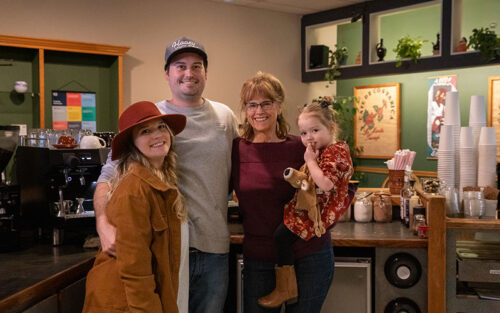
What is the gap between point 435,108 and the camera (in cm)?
627

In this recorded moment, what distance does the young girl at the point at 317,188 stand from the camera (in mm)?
2004

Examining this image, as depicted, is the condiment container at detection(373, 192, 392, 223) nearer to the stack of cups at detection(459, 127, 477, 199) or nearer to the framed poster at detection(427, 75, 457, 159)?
the stack of cups at detection(459, 127, 477, 199)

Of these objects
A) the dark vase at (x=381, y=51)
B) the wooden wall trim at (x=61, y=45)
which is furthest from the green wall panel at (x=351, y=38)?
the wooden wall trim at (x=61, y=45)

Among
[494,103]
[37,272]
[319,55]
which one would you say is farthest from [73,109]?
[494,103]

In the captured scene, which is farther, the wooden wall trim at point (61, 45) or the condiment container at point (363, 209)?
the wooden wall trim at point (61, 45)

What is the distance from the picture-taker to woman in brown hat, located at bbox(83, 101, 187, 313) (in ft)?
5.41

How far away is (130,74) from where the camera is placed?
5.45m

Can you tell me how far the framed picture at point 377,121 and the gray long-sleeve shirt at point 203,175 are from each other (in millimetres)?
4901

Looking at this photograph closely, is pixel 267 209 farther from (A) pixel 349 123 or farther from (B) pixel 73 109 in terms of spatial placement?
(A) pixel 349 123

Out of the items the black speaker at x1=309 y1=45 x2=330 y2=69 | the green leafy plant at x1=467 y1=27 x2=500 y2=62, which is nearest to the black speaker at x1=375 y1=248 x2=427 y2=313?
the green leafy plant at x1=467 y1=27 x2=500 y2=62

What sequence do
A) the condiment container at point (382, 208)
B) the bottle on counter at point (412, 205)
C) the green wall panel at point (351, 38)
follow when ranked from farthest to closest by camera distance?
the green wall panel at point (351, 38) → the condiment container at point (382, 208) → the bottle on counter at point (412, 205)

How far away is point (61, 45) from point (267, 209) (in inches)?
144

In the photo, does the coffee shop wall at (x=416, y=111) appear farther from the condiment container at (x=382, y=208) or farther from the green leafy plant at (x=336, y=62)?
the condiment container at (x=382, y=208)

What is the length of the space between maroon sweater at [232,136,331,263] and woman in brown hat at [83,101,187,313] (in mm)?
335
